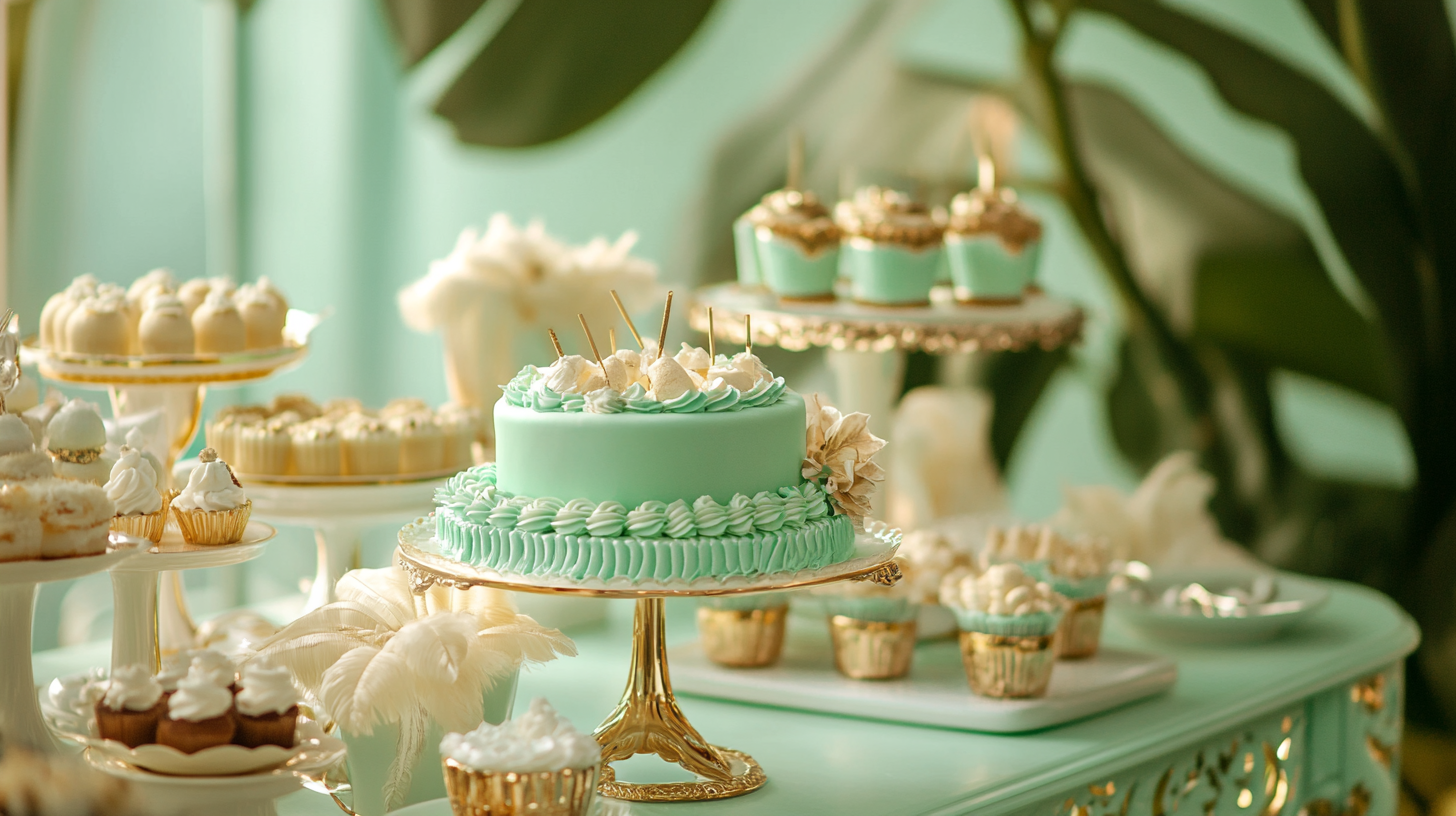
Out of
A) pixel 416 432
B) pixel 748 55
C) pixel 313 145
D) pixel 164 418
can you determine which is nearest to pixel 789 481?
pixel 416 432

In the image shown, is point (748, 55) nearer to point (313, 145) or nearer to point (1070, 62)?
point (1070, 62)

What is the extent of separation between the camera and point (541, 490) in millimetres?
1892

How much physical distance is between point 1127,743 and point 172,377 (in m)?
1.39

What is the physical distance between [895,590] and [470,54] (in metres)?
2.63

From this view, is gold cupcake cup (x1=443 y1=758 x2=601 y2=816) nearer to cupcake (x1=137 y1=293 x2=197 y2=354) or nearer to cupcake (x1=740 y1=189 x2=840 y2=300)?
cupcake (x1=137 y1=293 x2=197 y2=354)

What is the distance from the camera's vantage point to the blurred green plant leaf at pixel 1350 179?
3.32 m

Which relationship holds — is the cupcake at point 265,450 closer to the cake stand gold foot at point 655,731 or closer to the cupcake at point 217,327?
the cupcake at point 217,327

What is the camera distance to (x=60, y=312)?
2.36 metres

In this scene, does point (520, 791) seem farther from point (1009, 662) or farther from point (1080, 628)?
point (1080, 628)

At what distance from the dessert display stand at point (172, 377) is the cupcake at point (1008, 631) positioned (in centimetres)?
105

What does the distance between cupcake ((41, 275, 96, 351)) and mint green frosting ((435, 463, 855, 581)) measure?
31.3 inches

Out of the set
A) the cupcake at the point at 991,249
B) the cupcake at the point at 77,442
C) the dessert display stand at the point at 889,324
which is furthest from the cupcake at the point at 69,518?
the cupcake at the point at 991,249

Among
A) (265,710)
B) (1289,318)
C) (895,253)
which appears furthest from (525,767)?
(1289,318)

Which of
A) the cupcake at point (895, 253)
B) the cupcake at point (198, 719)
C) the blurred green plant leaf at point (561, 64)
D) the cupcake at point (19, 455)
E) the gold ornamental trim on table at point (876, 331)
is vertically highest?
the blurred green plant leaf at point (561, 64)
